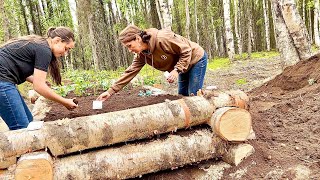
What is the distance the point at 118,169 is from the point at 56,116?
1.68 m

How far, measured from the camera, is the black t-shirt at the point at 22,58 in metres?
2.96

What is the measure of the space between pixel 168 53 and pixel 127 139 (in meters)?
1.23

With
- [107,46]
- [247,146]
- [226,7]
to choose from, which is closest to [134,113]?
[247,146]

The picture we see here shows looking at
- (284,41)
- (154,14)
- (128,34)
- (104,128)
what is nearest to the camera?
(104,128)

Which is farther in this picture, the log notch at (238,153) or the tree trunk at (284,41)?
the tree trunk at (284,41)

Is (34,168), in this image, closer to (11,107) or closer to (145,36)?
(11,107)

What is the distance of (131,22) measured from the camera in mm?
20234

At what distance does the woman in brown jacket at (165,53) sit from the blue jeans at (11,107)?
1159mm

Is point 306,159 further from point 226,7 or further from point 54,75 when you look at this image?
point 226,7

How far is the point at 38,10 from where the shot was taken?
64.4ft

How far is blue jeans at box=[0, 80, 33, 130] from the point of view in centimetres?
306


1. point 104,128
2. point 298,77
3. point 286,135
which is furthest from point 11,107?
point 298,77

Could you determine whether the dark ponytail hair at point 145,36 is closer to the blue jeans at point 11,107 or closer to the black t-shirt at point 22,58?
the black t-shirt at point 22,58

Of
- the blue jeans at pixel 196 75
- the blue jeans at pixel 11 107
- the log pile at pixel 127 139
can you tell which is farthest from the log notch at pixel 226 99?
the blue jeans at pixel 11 107
